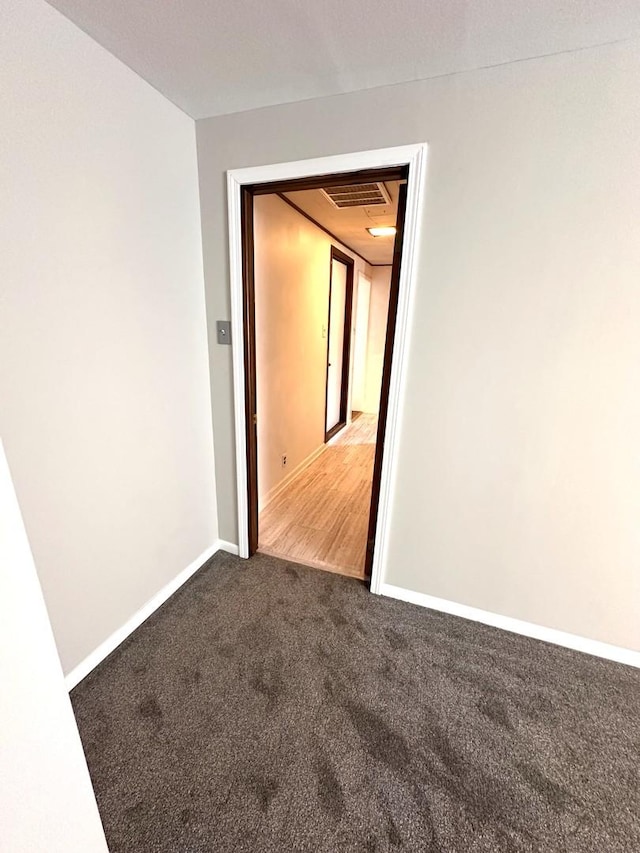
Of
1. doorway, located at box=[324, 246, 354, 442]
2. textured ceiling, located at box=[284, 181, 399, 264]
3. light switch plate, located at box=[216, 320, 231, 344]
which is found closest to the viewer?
light switch plate, located at box=[216, 320, 231, 344]

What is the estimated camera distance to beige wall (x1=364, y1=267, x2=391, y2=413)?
5777 millimetres

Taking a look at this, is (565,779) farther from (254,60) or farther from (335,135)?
(254,60)

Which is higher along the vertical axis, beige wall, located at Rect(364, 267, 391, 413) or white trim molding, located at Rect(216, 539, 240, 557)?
beige wall, located at Rect(364, 267, 391, 413)

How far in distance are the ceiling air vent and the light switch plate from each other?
1.09 meters

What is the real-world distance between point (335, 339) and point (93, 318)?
328cm

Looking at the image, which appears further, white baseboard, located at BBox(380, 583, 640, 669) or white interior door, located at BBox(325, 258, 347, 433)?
white interior door, located at BBox(325, 258, 347, 433)

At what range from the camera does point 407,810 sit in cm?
115

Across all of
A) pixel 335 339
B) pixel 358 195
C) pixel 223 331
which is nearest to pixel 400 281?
pixel 223 331

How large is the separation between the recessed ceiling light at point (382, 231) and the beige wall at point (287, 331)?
438 millimetres

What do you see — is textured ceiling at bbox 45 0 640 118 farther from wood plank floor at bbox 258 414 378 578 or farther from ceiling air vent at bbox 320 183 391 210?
wood plank floor at bbox 258 414 378 578

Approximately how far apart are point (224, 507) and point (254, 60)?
2134 mm

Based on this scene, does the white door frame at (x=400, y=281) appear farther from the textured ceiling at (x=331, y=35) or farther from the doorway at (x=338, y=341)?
the doorway at (x=338, y=341)

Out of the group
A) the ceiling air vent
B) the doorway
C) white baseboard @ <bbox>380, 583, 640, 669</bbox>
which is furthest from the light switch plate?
the doorway

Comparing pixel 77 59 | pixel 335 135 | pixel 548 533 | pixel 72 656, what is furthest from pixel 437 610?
pixel 77 59
